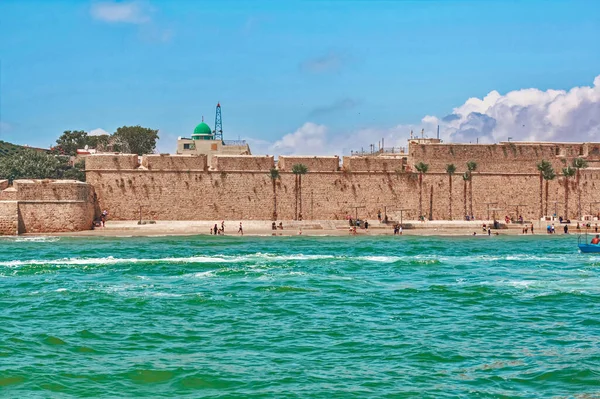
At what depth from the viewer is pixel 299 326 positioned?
18.8m

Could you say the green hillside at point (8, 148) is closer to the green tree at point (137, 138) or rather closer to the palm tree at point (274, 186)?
the green tree at point (137, 138)

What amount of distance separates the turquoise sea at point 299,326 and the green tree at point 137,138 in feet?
141

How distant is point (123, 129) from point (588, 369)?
215ft

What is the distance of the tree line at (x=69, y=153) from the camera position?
62.6 metres

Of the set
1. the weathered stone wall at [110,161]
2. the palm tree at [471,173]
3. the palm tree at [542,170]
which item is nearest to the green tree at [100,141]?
the weathered stone wall at [110,161]

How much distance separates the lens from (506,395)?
44.7ft

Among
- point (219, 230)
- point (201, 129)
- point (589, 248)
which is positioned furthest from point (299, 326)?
point (201, 129)

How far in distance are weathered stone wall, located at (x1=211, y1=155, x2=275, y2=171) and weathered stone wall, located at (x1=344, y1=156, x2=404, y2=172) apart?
4501mm

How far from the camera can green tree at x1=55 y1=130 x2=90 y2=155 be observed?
82.4m

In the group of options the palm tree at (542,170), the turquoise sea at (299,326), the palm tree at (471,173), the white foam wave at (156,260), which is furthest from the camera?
the palm tree at (542,170)

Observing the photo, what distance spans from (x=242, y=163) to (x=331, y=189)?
523 cm

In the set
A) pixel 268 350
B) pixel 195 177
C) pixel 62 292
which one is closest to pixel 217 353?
pixel 268 350

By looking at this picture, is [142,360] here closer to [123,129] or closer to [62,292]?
[62,292]

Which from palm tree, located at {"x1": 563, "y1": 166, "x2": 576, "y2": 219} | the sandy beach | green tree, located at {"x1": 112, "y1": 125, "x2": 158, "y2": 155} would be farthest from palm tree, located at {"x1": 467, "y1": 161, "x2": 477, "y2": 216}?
green tree, located at {"x1": 112, "y1": 125, "x2": 158, "y2": 155}
